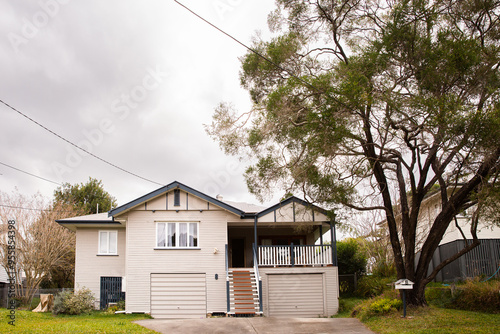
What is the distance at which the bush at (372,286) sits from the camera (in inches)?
917

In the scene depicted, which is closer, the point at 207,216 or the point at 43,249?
the point at 207,216

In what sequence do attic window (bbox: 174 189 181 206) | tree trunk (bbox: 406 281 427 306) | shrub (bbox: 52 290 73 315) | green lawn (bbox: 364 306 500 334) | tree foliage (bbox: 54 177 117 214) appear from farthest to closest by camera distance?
tree foliage (bbox: 54 177 117 214) → attic window (bbox: 174 189 181 206) → shrub (bbox: 52 290 73 315) → tree trunk (bbox: 406 281 427 306) → green lawn (bbox: 364 306 500 334)

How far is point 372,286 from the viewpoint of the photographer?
80.0 feet

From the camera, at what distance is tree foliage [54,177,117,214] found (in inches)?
1676

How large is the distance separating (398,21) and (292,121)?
4.85m

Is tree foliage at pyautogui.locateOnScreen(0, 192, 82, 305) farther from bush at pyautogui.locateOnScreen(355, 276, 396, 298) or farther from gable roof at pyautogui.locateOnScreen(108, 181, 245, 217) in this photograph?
bush at pyautogui.locateOnScreen(355, 276, 396, 298)

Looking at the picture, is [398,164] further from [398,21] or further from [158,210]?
[158,210]

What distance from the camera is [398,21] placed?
15930 millimetres

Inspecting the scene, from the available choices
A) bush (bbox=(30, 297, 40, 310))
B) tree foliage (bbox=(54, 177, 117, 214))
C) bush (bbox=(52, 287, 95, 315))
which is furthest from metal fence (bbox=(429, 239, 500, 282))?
tree foliage (bbox=(54, 177, 117, 214))

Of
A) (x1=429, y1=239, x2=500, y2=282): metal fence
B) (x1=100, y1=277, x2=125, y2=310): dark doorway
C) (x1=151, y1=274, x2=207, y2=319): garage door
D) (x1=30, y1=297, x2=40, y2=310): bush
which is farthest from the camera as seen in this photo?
(x1=30, y1=297, x2=40, y2=310): bush

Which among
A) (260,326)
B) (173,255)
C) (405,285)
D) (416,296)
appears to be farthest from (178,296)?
(405,285)

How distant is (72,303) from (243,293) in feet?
23.9

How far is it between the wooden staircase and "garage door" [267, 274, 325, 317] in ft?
3.68

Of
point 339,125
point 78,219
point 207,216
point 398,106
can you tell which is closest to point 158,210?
point 207,216
